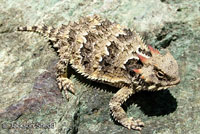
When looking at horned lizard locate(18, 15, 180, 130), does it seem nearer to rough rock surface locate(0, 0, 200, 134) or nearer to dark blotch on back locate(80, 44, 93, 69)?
dark blotch on back locate(80, 44, 93, 69)

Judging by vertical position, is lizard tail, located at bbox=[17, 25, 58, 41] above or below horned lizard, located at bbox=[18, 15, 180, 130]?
above

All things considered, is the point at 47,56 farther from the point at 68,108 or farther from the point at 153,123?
the point at 153,123

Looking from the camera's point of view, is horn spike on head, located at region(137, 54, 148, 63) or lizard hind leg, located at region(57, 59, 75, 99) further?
lizard hind leg, located at region(57, 59, 75, 99)

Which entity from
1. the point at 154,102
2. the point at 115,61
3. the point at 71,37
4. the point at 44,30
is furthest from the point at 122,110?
the point at 44,30

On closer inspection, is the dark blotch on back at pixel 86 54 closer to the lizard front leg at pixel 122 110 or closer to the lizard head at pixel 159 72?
the lizard front leg at pixel 122 110

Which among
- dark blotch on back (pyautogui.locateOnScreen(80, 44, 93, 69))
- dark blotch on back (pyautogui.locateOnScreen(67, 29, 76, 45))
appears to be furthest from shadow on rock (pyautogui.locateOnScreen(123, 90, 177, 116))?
dark blotch on back (pyautogui.locateOnScreen(67, 29, 76, 45))

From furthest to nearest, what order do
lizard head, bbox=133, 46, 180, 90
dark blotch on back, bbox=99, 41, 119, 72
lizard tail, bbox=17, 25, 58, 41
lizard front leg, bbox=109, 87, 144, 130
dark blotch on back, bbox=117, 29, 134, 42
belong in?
lizard tail, bbox=17, 25, 58, 41 < dark blotch on back, bbox=117, 29, 134, 42 < dark blotch on back, bbox=99, 41, 119, 72 < lizard front leg, bbox=109, 87, 144, 130 < lizard head, bbox=133, 46, 180, 90

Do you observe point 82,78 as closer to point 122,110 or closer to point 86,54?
point 86,54

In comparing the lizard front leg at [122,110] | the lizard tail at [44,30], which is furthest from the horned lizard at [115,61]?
the lizard tail at [44,30]

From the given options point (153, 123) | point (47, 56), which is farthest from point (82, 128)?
point (47, 56)
